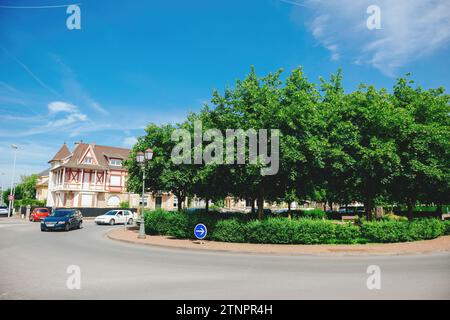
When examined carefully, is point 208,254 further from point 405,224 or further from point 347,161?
point 405,224

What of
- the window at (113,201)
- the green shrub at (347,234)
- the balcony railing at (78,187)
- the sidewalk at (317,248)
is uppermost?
the balcony railing at (78,187)

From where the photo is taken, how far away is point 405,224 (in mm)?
17375

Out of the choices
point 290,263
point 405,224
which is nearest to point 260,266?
point 290,263

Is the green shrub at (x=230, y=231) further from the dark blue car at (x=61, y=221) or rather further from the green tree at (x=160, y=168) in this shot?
the dark blue car at (x=61, y=221)

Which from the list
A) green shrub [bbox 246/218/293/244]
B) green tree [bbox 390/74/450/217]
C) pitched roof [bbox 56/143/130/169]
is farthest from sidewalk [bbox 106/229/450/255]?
pitched roof [bbox 56/143/130/169]

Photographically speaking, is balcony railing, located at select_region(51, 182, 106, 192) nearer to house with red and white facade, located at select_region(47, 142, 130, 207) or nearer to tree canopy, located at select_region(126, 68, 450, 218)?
house with red and white facade, located at select_region(47, 142, 130, 207)

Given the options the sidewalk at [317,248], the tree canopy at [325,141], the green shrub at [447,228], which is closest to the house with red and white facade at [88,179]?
the tree canopy at [325,141]

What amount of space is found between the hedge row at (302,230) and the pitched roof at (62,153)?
46186 millimetres

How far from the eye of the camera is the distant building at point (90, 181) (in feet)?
159

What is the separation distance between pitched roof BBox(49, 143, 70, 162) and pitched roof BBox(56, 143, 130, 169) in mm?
6593

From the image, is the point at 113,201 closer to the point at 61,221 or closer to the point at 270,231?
the point at 61,221

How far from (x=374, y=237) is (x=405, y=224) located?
7.23 ft

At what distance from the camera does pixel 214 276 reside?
867 centimetres

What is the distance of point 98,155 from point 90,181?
5.33m
